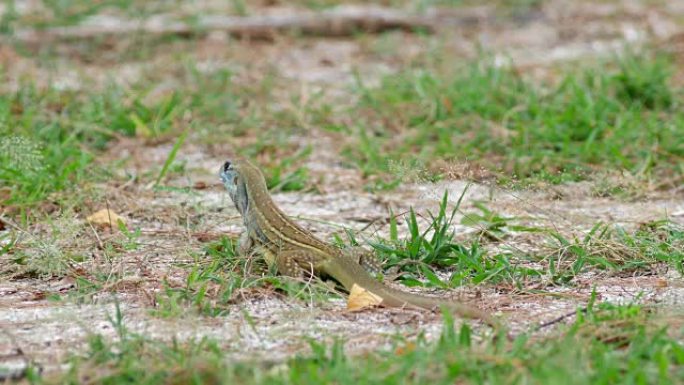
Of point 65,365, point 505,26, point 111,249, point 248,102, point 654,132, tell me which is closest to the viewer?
point 65,365

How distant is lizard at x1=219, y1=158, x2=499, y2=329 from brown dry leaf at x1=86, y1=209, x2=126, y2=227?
672mm

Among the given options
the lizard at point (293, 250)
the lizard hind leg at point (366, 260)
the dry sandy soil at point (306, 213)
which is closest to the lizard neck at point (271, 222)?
the lizard at point (293, 250)

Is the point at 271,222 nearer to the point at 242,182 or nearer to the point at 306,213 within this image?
the point at 242,182

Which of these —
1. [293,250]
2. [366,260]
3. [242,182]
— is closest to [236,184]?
[242,182]

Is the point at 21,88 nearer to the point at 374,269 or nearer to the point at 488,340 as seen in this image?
the point at 374,269

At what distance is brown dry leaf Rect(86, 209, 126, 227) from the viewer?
248 inches

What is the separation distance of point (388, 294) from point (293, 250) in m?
0.67

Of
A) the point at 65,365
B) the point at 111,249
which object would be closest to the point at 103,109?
the point at 111,249

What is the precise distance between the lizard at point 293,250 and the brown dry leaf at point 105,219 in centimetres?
67

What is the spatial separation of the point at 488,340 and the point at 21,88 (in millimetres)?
5252

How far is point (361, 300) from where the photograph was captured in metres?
4.99

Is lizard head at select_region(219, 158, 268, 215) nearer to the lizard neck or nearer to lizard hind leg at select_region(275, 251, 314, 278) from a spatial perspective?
the lizard neck

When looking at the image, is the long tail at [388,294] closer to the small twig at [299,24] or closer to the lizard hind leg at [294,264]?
the lizard hind leg at [294,264]

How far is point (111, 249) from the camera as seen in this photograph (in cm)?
582
